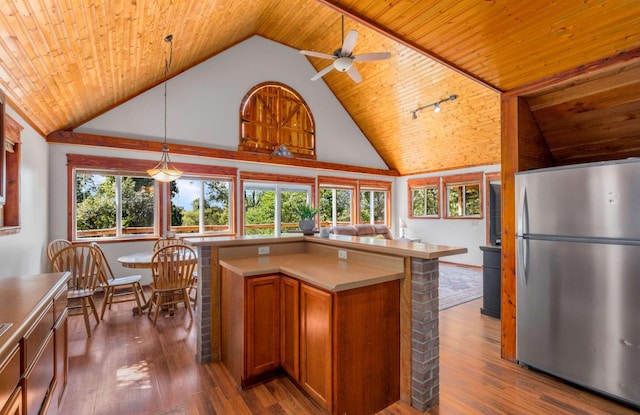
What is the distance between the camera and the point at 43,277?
6.40ft

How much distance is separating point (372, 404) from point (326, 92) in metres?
7.28

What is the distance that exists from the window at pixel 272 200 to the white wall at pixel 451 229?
10.7 feet

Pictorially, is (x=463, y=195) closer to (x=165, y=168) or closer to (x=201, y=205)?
(x=201, y=205)

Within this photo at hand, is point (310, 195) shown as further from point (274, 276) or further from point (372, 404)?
point (372, 404)

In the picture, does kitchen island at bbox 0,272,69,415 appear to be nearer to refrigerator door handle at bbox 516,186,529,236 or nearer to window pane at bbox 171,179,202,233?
refrigerator door handle at bbox 516,186,529,236

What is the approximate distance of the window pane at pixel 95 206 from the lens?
5035 mm

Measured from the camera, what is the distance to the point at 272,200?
7035 millimetres

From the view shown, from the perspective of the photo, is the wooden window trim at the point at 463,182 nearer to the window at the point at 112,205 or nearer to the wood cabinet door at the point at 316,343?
the wood cabinet door at the point at 316,343

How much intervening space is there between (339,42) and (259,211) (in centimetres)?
398

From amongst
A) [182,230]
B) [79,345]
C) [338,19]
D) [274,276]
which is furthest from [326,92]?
[79,345]

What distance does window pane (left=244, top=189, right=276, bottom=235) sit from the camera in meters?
6.66

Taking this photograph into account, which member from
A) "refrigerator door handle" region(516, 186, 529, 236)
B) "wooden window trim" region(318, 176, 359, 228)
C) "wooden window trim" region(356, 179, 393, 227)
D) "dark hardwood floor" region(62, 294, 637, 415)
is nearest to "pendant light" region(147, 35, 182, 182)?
"dark hardwood floor" region(62, 294, 637, 415)

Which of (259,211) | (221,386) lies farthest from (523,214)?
(259,211)

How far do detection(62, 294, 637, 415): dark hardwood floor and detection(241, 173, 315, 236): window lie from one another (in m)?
3.75
